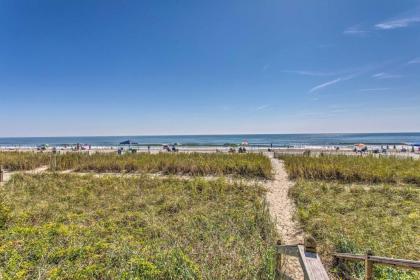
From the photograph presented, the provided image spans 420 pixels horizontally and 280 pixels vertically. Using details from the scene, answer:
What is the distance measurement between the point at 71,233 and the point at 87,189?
515 cm

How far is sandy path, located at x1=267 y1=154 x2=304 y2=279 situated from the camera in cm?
375

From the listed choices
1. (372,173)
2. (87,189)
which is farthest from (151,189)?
(372,173)

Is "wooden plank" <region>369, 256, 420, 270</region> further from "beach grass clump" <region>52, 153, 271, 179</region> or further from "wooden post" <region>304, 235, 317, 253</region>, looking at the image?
"beach grass clump" <region>52, 153, 271, 179</region>

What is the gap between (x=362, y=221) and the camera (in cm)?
546

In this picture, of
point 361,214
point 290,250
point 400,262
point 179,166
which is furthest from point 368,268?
point 179,166

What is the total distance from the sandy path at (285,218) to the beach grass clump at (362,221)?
0.30 m

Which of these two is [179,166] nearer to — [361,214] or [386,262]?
[361,214]

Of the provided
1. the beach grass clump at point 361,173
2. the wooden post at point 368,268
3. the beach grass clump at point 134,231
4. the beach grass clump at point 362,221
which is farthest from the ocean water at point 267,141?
the wooden post at point 368,268

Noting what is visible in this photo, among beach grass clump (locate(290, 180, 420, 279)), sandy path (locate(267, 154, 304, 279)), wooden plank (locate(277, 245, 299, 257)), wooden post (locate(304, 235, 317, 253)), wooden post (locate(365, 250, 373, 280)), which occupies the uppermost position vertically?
wooden post (locate(304, 235, 317, 253))

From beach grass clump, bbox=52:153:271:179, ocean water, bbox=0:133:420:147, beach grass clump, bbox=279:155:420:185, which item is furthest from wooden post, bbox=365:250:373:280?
ocean water, bbox=0:133:420:147

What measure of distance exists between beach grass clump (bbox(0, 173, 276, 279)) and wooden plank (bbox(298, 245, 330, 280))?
0.60 metres

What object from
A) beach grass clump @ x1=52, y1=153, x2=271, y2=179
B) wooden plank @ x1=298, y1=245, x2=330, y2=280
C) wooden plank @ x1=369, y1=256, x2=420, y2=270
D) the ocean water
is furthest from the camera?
the ocean water

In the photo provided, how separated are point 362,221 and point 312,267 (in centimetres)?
465

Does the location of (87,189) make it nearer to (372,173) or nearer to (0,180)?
(0,180)
